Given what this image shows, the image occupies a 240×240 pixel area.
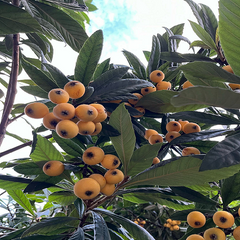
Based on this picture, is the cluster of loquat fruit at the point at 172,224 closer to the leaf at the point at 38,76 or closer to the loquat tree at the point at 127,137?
the loquat tree at the point at 127,137

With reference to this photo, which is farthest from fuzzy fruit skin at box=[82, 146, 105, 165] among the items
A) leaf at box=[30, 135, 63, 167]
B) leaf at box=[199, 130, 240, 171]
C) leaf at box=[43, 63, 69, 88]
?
leaf at box=[199, 130, 240, 171]

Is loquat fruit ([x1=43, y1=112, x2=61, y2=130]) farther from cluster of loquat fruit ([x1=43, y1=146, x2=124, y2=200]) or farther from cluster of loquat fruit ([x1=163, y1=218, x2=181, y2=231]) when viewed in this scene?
cluster of loquat fruit ([x1=163, y1=218, x2=181, y2=231])

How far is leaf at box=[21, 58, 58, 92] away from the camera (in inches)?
39.9

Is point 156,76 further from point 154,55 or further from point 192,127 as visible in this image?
point 192,127

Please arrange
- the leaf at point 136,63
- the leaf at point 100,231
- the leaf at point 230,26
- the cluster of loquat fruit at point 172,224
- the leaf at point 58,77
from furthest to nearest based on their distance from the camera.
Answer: the cluster of loquat fruit at point 172,224, the leaf at point 136,63, the leaf at point 58,77, the leaf at point 100,231, the leaf at point 230,26

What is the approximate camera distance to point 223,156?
57cm

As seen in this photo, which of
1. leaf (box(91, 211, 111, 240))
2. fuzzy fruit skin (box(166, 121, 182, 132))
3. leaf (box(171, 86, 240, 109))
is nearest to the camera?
leaf (box(171, 86, 240, 109))

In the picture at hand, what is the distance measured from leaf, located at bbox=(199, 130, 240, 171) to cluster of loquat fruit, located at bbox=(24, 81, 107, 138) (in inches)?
18.0

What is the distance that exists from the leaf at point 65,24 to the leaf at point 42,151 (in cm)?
75

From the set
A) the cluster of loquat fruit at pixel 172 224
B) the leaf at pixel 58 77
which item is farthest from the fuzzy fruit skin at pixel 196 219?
the cluster of loquat fruit at pixel 172 224

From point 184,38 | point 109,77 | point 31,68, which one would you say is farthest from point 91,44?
point 184,38

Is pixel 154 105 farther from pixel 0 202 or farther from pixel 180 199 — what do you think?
pixel 0 202

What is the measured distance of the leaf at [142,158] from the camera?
917 mm

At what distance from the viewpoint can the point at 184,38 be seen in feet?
4.72
